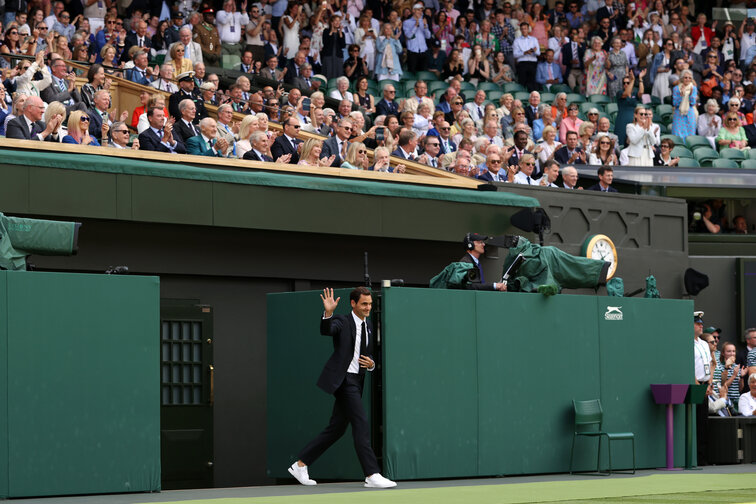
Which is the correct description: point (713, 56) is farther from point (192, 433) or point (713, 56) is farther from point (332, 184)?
point (192, 433)

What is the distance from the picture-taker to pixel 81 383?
1150 cm

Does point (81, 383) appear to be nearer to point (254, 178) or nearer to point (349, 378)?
point (349, 378)

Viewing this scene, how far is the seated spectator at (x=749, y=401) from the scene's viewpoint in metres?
17.8

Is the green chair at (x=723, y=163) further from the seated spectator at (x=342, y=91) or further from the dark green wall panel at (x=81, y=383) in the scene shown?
the dark green wall panel at (x=81, y=383)

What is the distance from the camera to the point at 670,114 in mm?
26000

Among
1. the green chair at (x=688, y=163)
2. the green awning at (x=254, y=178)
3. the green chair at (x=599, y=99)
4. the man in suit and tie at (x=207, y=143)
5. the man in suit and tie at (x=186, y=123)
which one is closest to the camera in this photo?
the green awning at (x=254, y=178)

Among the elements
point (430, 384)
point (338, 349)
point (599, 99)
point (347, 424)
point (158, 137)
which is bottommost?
point (347, 424)

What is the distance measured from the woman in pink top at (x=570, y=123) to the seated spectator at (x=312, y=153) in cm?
722

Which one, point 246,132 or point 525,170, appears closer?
point 246,132

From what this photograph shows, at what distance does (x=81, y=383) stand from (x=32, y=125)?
14.8 ft

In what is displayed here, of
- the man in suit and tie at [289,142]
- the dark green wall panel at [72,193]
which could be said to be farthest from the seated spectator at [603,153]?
the dark green wall panel at [72,193]

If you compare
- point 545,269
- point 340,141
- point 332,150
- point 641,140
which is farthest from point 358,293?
point 641,140

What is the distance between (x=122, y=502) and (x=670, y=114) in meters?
18.0

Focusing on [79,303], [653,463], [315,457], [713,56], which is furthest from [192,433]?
[713,56]
